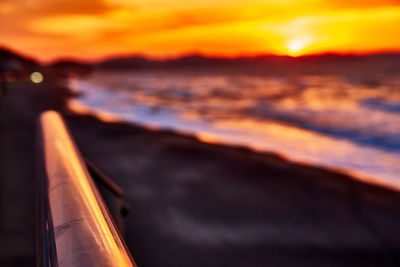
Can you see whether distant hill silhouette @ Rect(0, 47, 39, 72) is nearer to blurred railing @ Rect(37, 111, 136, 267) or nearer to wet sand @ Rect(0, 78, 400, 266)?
wet sand @ Rect(0, 78, 400, 266)

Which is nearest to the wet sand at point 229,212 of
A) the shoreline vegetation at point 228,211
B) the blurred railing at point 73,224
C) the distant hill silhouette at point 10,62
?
the shoreline vegetation at point 228,211

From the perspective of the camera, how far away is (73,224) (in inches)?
48.1

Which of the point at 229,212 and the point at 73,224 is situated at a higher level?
the point at 229,212

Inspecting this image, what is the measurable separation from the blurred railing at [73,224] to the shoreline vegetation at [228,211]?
118cm

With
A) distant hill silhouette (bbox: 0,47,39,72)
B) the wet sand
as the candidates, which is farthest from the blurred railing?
distant hill silhouette (bbox: 0,47,39,72)

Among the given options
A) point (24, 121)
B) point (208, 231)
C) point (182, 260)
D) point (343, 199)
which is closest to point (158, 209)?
point (208, 231)

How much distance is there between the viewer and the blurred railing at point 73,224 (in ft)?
3.47

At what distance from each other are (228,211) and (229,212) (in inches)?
1.0

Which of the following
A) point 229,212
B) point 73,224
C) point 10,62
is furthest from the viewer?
point 10,62

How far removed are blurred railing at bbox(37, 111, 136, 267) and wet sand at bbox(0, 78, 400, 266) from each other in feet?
3.85

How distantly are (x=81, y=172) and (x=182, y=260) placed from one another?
1.45 meters

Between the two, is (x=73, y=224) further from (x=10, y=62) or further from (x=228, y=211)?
(x=10, y=62)

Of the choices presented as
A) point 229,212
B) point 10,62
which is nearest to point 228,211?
point 229,212

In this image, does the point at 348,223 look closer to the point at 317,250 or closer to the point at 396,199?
the point at 317,250
